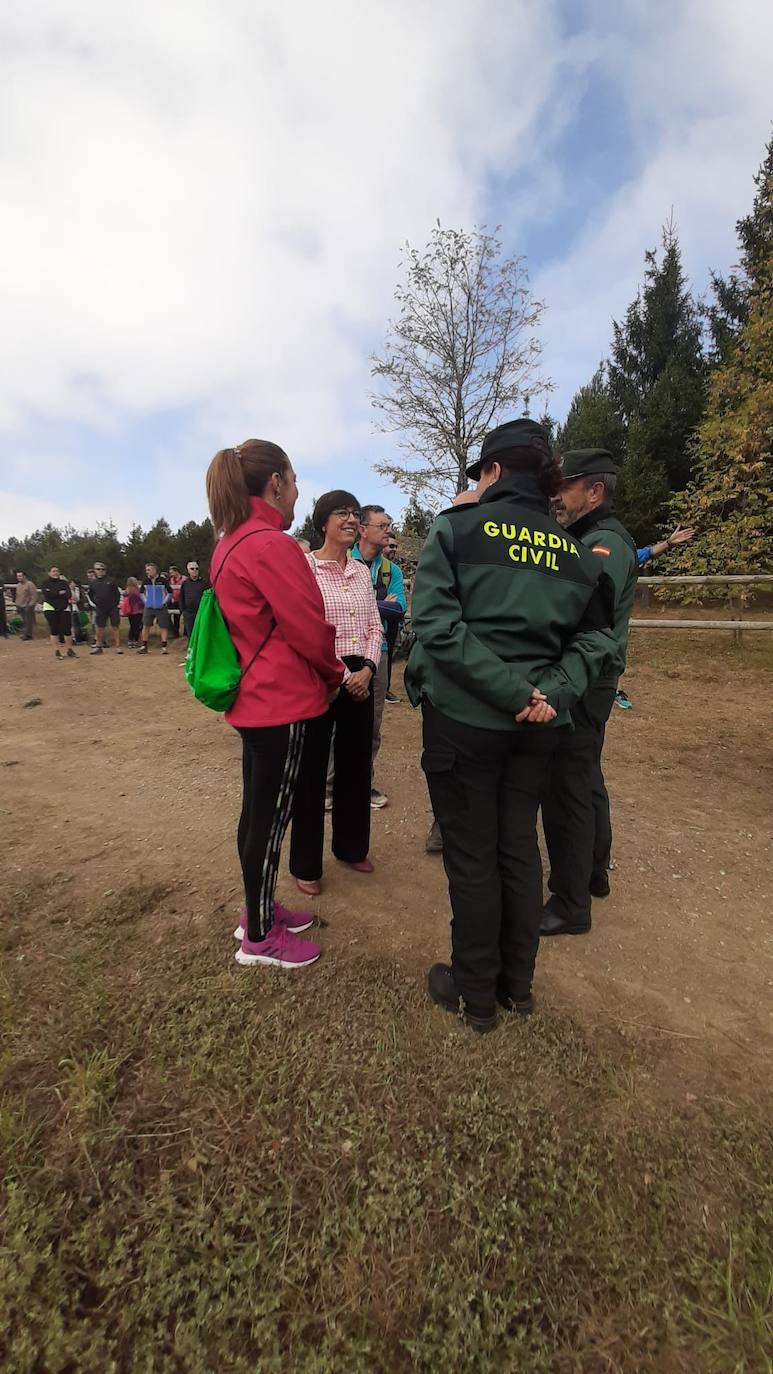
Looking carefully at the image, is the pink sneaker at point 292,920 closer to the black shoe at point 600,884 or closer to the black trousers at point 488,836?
the black trousers at point 488,836

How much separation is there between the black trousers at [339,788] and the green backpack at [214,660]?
0.57 m

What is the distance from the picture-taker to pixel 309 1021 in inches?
89.4

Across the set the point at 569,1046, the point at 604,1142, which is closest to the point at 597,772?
the point at 569,1046

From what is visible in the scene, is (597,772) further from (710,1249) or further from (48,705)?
(48,705)

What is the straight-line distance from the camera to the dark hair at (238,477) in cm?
237

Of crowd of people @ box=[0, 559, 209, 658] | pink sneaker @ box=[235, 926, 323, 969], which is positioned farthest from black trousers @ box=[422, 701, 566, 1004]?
crowd of people @ box=[0, 559, 209, 658]

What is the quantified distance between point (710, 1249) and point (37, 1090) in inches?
79.0

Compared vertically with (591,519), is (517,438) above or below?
above

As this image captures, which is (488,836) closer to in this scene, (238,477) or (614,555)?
(614,555)

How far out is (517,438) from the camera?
7.12 ft

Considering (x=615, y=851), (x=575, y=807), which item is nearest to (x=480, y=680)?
(x=575, y=807)

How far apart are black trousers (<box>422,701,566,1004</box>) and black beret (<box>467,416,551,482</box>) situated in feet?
3.20

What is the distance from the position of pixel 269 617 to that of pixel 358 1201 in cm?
188

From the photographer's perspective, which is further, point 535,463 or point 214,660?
point 214,660
